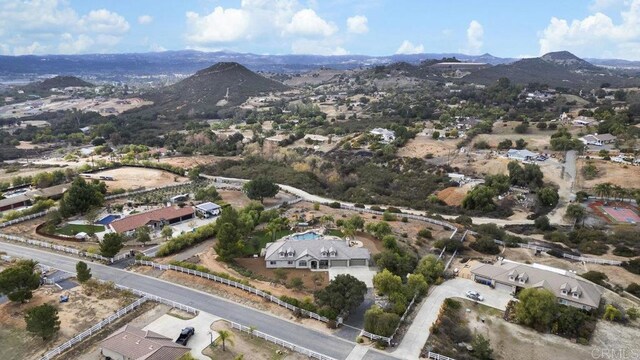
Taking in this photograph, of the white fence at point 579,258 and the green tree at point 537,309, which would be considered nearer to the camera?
the green tree at point 537,309

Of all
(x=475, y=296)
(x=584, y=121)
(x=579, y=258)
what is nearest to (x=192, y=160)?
(x=475, y=296)

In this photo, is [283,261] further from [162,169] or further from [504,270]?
[162,169]

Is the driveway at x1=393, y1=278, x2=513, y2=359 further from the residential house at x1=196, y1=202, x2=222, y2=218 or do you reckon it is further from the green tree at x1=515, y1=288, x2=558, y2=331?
the residential house at x1=196, y1=202, x2=222, y2=218

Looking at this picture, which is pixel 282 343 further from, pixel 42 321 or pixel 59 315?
pixel 59 315

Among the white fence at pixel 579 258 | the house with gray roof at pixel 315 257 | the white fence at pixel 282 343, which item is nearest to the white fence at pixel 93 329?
the white fence at pixel 282 343

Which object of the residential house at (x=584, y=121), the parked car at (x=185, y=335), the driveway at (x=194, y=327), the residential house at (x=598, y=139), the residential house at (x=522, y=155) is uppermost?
the residential house at (x=584, y=121)

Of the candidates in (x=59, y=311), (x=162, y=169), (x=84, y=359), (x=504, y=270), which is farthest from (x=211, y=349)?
(x=162, y=169)

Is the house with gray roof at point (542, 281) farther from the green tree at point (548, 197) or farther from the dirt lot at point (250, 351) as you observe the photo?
the green tree at point (548, 197)
